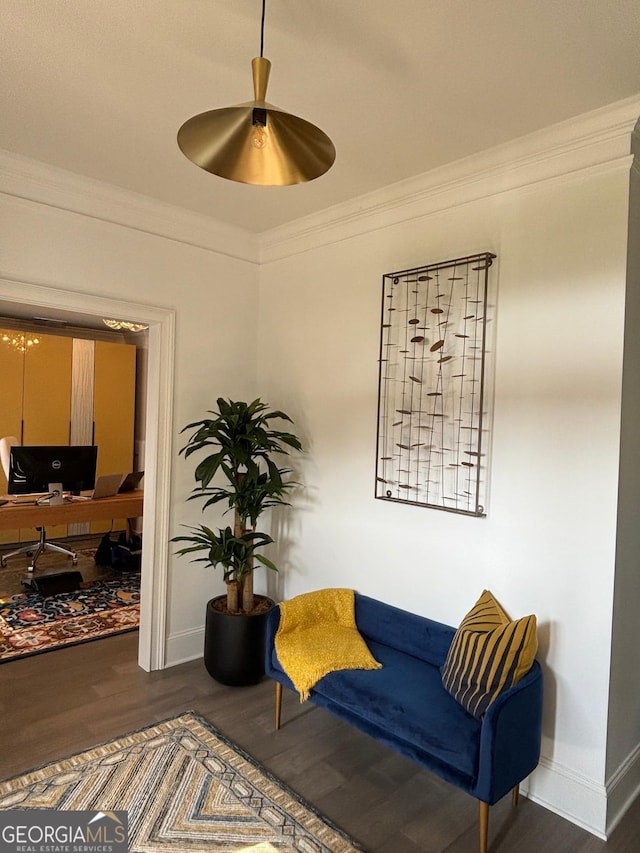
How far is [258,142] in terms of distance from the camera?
1.33 metres

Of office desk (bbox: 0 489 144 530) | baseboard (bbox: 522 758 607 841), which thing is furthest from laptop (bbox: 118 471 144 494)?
baseboard (bbox: 522 758 607 841)

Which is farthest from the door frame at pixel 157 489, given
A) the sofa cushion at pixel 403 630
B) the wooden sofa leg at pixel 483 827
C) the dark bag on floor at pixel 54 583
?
the wooden sofa leg at pixel 483 827

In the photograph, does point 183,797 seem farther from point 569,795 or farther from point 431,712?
point 569,795

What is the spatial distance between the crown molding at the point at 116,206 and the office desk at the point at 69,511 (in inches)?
103

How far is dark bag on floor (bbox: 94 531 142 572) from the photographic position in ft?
16.9

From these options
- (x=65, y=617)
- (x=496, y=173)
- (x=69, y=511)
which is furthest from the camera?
(x=69, y=511)

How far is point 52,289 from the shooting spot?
2.81 meters

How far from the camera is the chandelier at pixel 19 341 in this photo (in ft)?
18.7

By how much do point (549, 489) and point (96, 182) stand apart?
8.95 ft

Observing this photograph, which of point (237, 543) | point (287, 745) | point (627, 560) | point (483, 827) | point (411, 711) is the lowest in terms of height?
point (287, 745)

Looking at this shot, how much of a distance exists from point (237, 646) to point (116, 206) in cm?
253

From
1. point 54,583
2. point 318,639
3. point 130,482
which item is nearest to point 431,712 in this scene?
point 318,639

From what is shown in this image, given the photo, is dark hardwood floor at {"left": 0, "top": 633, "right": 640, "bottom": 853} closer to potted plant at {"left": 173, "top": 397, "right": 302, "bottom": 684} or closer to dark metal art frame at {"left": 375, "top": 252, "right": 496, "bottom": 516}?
potted plant at {"left": 173, "top": 397, "right": 302, "bottom": 684}

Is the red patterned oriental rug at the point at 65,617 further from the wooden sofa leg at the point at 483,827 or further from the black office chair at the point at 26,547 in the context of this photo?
the wooden sofa leg at the point at 483,827
